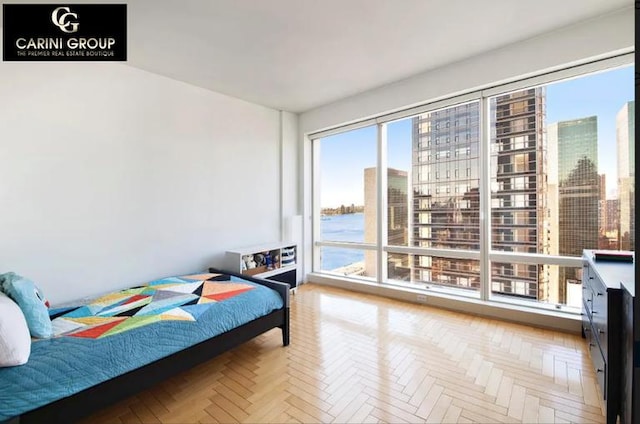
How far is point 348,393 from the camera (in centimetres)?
194

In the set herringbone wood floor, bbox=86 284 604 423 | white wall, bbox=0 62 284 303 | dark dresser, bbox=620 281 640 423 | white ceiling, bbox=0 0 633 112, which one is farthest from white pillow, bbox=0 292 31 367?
dark dresser, bbox=620 281 640 423

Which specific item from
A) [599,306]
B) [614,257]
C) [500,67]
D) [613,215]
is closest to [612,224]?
[613,215]

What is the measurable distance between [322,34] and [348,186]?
8.19ft

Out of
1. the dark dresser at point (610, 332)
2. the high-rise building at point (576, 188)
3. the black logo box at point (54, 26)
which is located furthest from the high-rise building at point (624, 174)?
the black logo box at point (54, 26)

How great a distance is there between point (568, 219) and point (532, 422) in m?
2.19

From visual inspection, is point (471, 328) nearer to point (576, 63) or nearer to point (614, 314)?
point (614, 314)

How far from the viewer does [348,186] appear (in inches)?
185

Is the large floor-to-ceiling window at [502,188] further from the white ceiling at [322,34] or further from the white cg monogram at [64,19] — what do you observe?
the white cg monogram at [64,19]

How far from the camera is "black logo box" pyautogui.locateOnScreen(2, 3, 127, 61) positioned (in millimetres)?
2191

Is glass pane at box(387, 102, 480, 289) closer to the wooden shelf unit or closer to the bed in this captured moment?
the wooden shelf unit

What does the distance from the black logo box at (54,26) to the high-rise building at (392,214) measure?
135 inches

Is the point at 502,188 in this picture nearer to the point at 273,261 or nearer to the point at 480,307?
the point at 480,307

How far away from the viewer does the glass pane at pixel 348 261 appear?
437cm

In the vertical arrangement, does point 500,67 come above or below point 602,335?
above
